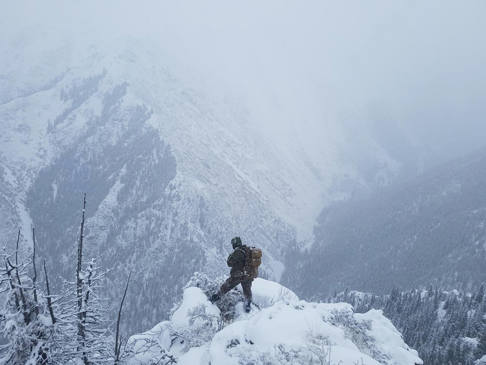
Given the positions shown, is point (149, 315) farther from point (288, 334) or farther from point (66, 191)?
point (288, 334)

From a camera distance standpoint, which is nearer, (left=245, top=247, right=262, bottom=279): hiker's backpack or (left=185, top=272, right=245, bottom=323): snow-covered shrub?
(left=185, top=272, right=245, bottom=323): snow-covered shrub

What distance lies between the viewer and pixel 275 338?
472 inches

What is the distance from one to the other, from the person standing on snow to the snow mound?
61 cm

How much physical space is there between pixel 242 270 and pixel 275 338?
15.9ft

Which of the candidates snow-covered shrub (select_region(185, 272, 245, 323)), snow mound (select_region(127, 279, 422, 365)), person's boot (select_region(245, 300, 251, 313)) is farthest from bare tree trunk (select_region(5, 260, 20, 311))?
person's boot (select_region(245, 300, 251, 313))

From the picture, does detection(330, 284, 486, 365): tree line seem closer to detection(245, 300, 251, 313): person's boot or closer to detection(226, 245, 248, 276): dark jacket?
detection(245, 300, 251, 313): person's boot

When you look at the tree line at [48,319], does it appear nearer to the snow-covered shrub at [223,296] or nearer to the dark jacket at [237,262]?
the snow-covered shrub at [223,296]

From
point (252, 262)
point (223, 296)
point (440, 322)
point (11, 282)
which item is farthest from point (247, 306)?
point (440, 322)

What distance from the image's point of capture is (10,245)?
152 metres

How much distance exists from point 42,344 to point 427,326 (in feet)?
329

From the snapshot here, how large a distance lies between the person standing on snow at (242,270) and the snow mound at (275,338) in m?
0.61

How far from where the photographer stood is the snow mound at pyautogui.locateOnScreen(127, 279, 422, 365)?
11.4 m

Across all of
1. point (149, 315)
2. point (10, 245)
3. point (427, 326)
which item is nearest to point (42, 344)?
point (427, 326)

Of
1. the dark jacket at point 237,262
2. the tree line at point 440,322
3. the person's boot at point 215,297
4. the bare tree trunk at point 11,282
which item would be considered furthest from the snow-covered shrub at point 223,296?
the tree line at point 440,322
